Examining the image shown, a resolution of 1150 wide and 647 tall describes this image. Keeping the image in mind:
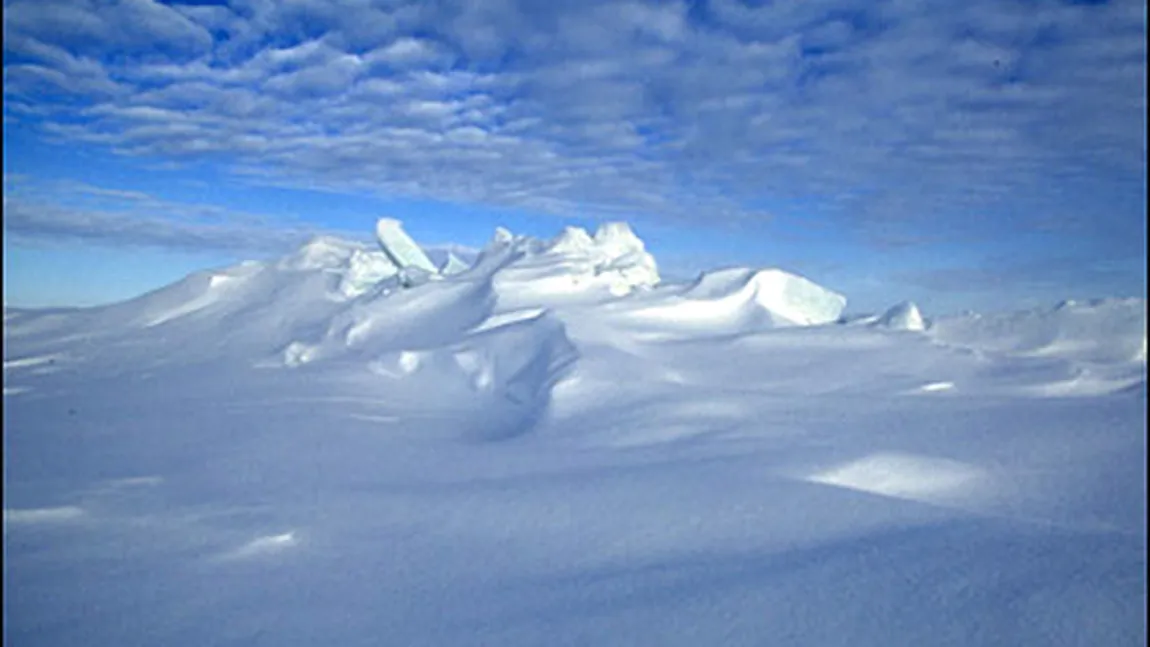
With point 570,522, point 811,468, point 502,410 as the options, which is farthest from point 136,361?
point 811,468

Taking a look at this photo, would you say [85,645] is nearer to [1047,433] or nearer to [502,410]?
[502,410]

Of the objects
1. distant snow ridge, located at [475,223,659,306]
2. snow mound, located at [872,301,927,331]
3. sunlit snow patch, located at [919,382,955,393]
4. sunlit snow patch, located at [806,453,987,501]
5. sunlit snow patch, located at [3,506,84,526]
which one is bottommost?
sunlit snow patch, located at [806,453,987,501]

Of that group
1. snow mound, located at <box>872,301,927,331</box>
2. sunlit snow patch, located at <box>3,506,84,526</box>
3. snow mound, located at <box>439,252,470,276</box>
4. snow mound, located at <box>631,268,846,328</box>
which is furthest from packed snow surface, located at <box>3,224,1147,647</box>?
snow mound, located at <box>439,252,470,276</box>

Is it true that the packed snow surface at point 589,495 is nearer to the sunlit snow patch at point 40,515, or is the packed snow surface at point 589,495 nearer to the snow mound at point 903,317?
the sunlit snow patch at point 40,515

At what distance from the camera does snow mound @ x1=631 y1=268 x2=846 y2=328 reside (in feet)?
41.3

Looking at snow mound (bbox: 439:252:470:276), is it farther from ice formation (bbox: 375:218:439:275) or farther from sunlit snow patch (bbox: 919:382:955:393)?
sunlit snow patch (bbox: 919:382:955:393)

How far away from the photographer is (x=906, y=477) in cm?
458

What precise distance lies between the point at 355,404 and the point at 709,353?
5150mm

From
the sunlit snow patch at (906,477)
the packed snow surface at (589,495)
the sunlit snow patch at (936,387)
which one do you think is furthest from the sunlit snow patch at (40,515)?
the sunlit snow patch at (936,387)

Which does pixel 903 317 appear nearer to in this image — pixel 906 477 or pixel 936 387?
pixel 936 387

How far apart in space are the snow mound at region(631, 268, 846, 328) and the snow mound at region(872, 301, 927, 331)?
1.30 m

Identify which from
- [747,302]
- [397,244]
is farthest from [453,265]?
[747,302]

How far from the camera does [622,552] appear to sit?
12.3ft

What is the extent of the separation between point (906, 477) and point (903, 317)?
9.12 meters
